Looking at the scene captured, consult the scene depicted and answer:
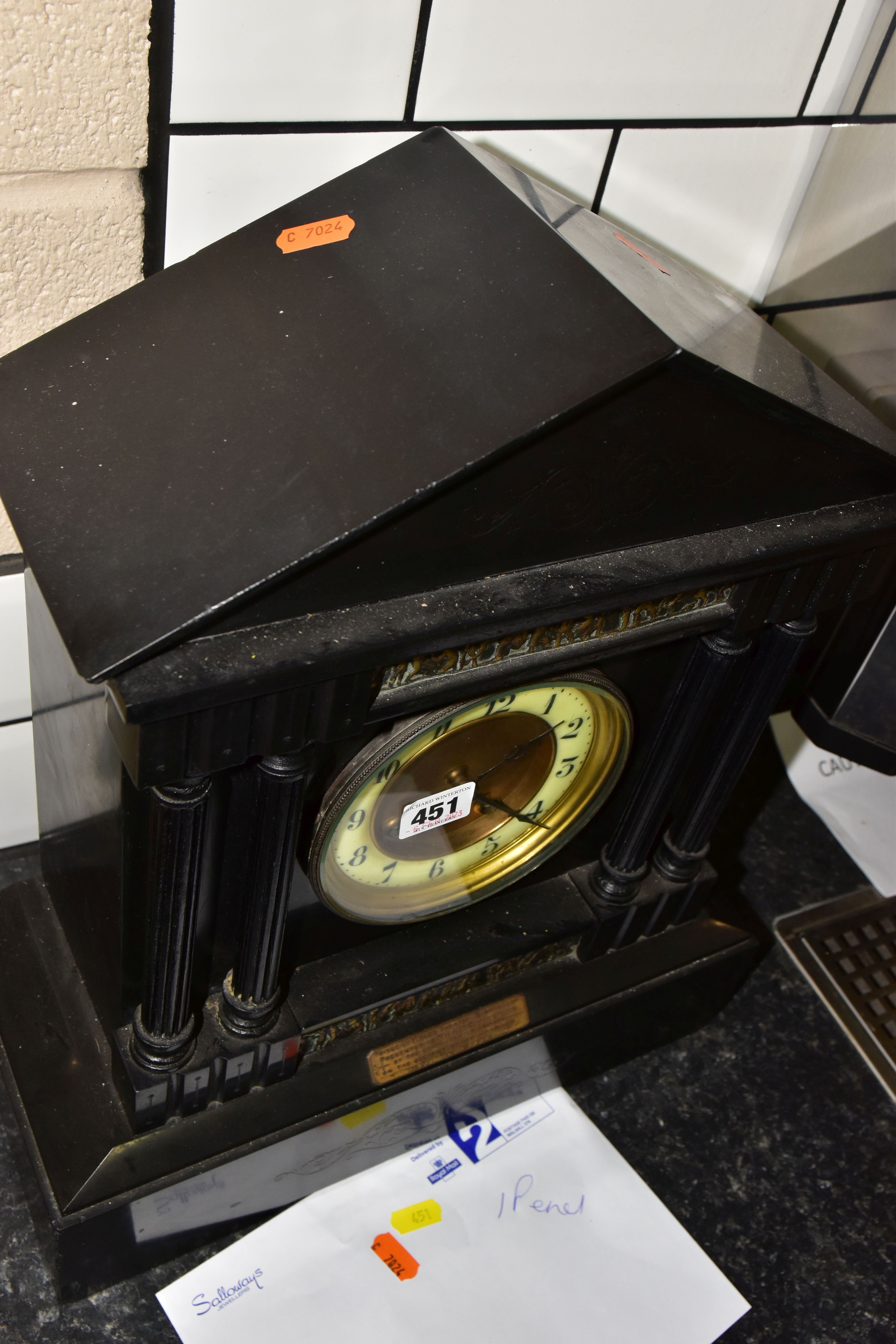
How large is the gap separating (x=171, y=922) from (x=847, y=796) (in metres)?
0.88

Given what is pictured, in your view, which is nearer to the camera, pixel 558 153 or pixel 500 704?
pixel 500 704

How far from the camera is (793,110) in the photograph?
3.11ft

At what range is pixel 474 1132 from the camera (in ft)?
3.30

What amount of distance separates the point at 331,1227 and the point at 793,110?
0.97 m

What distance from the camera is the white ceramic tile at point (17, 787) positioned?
1008 millimetres

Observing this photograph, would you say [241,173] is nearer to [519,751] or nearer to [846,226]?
[519,751]

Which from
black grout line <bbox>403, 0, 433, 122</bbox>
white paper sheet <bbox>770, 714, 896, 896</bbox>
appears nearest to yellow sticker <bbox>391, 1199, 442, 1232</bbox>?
white paper sheet <bbox>770, 714, 896, 896</bbox>

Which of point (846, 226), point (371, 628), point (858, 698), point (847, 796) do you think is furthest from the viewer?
point (847, 796)

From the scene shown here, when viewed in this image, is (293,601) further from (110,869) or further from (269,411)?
(110,869)

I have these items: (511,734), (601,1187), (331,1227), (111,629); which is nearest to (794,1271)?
(601,1187)

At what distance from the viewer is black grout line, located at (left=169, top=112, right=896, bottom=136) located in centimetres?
74

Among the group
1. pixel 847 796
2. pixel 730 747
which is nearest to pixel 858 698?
pixel 847 796

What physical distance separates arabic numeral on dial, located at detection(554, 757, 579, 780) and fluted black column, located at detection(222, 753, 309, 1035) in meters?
0.21

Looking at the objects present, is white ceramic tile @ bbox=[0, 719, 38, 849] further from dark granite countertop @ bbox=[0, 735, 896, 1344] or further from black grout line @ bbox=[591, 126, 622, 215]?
black grout line @ bbox=[591, 126, 622, 215]
